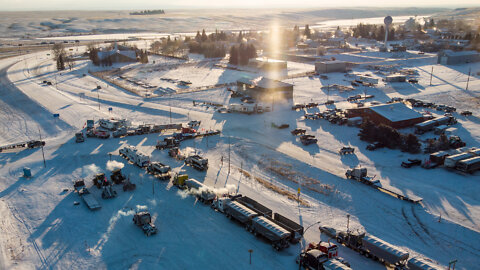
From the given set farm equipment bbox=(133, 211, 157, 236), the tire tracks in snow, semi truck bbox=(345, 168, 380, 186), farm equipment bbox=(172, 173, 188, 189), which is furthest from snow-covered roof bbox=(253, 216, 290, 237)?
the tire tracks in snow

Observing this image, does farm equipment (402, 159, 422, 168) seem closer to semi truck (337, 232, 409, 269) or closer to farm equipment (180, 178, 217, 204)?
semi truck (337, 232, 409, 269)

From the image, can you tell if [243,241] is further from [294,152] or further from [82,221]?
[294,152]

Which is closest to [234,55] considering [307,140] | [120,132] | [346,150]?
[120,132]

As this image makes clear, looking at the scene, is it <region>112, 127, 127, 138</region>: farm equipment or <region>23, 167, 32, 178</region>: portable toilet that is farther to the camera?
<region>112, 127, 127, 138</region>: farm equipment

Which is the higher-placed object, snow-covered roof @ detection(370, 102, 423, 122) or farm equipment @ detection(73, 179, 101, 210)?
snow-covered roof @ detection(370, 102, 423, 122)

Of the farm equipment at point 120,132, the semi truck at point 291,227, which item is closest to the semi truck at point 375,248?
the semi truck at point 291,227
